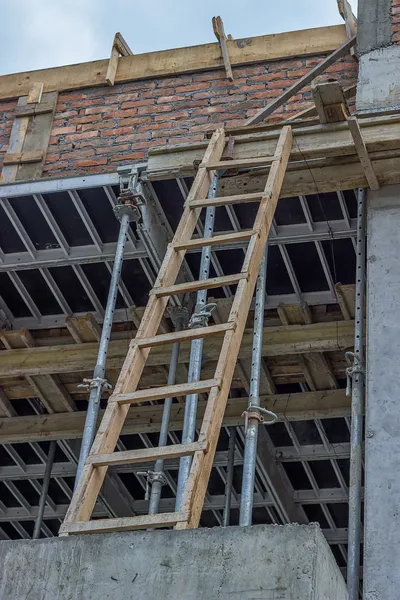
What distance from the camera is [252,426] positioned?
6.82m

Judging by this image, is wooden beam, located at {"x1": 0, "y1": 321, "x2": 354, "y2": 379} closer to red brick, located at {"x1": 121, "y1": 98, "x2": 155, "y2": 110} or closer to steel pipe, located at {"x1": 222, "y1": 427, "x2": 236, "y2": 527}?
steel pipe, located at {"x1": 222, "y1": 427, "x2": 236, "y2": 527}

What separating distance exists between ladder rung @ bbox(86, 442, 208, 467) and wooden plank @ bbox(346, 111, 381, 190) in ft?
11.0

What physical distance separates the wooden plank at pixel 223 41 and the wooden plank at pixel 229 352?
6.51 ft

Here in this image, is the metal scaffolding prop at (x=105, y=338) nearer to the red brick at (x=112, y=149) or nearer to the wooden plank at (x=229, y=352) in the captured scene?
the wooden plank at (x=229, y=352)

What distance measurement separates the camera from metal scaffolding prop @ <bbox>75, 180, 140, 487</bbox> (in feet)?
23.6

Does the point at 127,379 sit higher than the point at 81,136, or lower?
lower

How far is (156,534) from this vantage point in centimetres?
481

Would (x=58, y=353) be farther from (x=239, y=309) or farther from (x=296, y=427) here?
(x=239, y=309)

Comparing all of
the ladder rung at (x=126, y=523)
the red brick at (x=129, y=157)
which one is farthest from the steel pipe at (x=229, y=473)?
the ladder rung at (x=126, y=523)

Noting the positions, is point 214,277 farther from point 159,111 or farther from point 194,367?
point 194,367

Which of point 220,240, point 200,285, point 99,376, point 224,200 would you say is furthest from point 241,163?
point 99,376

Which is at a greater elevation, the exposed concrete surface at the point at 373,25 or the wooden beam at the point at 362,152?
the exposed concrete surface at the point at 373,25

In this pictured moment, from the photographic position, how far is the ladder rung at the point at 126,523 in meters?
5.16

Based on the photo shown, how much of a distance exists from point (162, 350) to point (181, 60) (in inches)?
120
